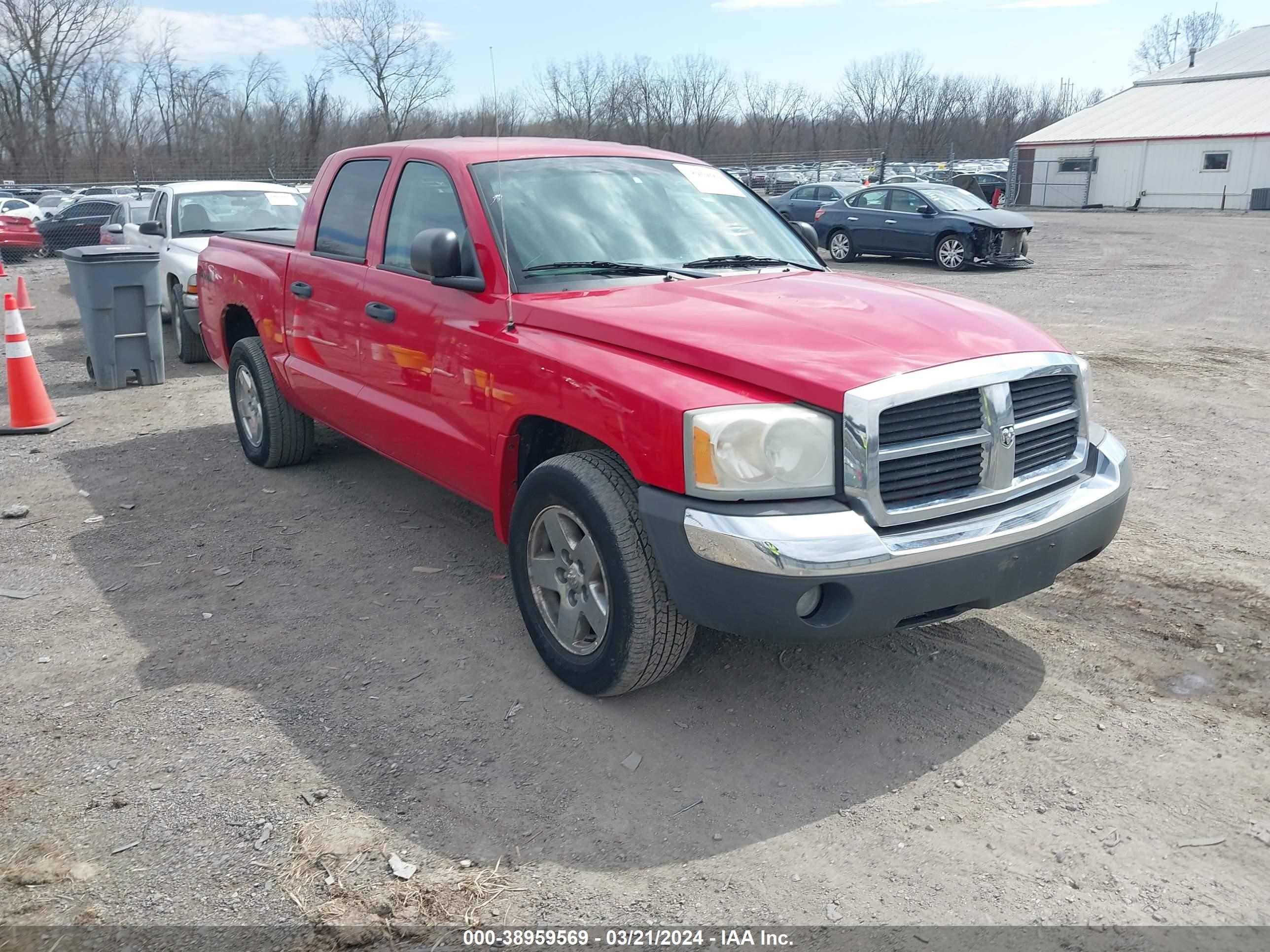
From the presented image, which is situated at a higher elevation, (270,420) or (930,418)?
(930,418)

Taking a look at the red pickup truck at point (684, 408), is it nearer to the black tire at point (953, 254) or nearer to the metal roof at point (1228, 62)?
the black tire at point (953, 254)

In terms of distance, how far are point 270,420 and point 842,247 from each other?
1618 centimetres

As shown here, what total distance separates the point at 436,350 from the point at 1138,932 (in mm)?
3135

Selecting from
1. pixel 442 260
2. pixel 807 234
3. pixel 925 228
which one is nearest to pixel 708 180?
pixel 807 234

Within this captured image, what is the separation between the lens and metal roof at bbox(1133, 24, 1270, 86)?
45938mm

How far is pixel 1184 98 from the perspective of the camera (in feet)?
141

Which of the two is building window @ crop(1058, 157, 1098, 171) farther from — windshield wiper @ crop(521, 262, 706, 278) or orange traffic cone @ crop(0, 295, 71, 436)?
windshield wiper @ crop(521, 262, 706, 278)

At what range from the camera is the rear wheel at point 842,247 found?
2022 cm

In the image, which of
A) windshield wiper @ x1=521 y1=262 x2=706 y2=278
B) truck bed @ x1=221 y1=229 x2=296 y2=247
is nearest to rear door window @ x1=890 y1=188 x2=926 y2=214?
truck bed @ x1=221 y1=229 x2=296 y2=247

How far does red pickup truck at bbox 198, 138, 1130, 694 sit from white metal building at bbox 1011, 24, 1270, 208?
38.7 meters

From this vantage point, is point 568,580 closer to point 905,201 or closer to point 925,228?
point 925,228

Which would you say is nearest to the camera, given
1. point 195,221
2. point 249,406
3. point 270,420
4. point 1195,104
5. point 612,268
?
point 612,268

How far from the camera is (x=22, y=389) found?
25.3 ft

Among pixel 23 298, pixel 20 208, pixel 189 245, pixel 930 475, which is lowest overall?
pixel 23 298
